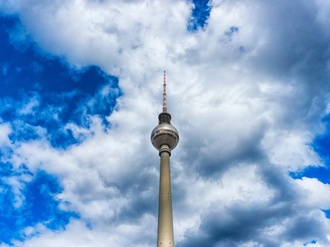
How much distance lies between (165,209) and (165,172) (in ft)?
44.5

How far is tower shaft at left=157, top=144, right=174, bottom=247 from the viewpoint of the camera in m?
95.3

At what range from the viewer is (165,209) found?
332 ft

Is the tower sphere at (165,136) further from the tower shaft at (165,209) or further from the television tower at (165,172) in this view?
the tower shaft at (165,209)

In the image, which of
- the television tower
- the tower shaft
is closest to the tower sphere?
the television tower

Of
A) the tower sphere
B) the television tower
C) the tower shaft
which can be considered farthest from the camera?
the tower sphere

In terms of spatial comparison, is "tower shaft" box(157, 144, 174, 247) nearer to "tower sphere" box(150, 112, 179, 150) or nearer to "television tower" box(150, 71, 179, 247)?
"television tower" box(150, 71, 179, 247)

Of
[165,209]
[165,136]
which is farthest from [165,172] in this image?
[165,136]

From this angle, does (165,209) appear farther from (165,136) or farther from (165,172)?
(165,136)

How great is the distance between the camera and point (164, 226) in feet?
321

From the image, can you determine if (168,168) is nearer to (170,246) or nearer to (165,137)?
(165,137)

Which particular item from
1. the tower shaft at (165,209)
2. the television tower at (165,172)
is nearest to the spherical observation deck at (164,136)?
the television tower at (165,172)

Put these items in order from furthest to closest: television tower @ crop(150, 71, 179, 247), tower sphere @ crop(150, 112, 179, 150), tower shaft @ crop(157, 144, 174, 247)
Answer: tower sphere @ crop(150, 112, 179, 150), television tower @ crop(150, 71, 179, 247), tower shaft @ crop(157, 144, 174, 247)

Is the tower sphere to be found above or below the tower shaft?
above

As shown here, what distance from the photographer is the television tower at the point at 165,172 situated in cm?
9645
